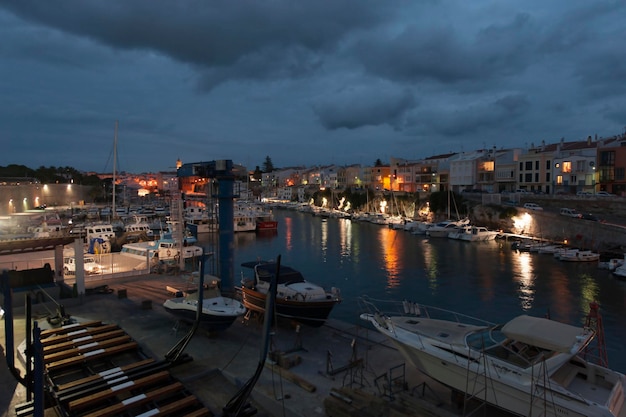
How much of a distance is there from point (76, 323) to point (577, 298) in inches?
936

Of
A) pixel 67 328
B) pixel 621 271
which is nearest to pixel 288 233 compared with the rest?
pixel 621 271

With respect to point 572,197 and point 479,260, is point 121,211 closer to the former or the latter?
point 479,260

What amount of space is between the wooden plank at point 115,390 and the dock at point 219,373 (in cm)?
2

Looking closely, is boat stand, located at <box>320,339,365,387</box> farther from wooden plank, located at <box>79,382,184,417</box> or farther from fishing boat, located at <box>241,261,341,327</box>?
wooden plank, located at <box>79,382,184,417</box>

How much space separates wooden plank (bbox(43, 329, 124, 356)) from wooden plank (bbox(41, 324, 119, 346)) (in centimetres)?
10

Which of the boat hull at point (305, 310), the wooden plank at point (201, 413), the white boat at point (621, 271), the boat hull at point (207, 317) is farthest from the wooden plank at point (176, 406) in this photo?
the white boat at point (621, 271)

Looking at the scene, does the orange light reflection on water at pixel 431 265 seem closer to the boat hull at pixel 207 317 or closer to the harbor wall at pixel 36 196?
the boat hull at pixel 207 317

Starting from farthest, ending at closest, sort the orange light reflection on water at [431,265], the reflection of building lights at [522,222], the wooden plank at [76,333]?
1. the reflection of building lights at [522,222]
2. the orange light reflection on water at [431,265]
3. the wooden plank at [76,333]

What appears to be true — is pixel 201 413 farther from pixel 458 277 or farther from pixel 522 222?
pixel 522 222

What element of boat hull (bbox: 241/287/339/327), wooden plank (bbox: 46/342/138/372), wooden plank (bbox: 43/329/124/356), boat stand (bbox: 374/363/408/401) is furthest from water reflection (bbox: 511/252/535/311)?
wooden plank (bbox: 43/329/124/356)

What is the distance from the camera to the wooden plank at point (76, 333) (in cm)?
925

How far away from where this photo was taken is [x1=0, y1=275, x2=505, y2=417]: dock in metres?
7.05

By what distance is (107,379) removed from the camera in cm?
761

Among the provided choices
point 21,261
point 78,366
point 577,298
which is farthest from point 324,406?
point 577,298
